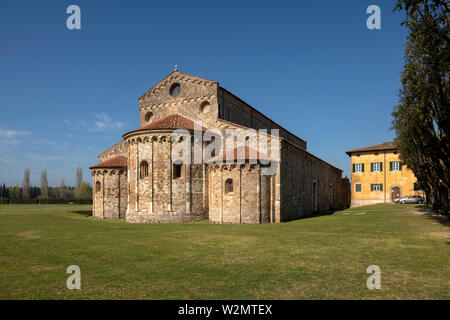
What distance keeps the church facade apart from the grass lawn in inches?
343

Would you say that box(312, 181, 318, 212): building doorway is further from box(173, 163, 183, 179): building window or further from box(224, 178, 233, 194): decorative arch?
box(173, 163, 183, 179): building window

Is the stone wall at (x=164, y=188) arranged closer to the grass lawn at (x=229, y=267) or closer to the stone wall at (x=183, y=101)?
the stone wall at (x=183, y=101)

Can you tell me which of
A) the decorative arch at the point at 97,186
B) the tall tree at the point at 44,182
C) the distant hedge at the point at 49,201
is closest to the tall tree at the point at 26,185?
the tall tree at the point at 44,182

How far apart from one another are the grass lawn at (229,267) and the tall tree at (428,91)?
24.2 feet

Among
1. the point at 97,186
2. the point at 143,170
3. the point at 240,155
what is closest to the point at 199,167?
the point at 240,155

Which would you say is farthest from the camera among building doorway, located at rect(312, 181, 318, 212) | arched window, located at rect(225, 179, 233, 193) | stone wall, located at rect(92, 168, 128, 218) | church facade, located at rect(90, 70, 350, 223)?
building doorway, located at rect(312, 181, 318, 212)

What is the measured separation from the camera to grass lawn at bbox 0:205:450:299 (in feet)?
23.4

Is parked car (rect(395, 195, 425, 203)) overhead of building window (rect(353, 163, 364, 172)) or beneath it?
beneath

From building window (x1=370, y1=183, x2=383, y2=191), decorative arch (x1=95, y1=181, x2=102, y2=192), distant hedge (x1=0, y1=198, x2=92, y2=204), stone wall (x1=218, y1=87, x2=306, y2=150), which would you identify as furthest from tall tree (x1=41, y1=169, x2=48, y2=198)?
building window (x1=370, y1=183, x2=383, y2=191)

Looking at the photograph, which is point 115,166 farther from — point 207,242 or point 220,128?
point 207,242

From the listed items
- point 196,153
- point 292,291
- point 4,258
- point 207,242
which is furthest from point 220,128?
point 292,291

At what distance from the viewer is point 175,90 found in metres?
31.0

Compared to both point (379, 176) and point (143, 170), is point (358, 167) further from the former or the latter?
point (143, 170)

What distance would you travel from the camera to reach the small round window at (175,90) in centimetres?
3072
